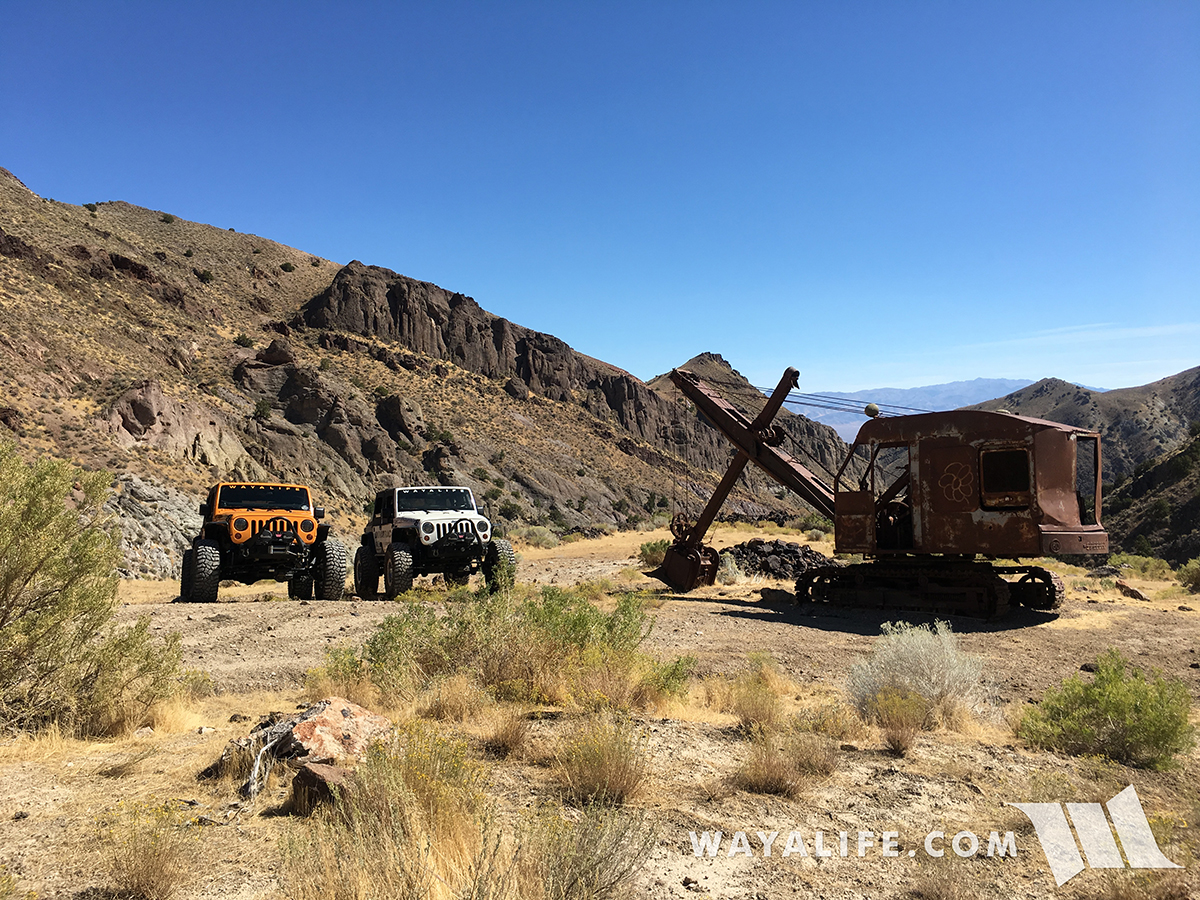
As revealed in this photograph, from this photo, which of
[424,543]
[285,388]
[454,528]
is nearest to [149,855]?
[424,543]

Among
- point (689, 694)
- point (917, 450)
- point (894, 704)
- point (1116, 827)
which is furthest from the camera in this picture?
point (917, 450)

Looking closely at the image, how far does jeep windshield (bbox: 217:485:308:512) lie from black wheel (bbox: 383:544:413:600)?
248cm

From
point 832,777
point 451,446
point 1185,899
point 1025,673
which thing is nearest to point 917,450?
point 1025,673

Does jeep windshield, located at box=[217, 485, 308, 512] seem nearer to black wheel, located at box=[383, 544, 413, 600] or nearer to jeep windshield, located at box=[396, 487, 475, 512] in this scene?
jeep windshield, located at box=[396, 487, 475, 512]

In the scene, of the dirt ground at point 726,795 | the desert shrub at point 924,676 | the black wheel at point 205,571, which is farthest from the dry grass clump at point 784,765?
the black wheel at point 205,571

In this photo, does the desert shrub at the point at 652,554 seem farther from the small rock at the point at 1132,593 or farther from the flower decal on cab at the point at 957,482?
the small rock at the point at 1132,593

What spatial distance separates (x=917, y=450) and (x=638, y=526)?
3401 cm

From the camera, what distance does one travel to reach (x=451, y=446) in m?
55.3

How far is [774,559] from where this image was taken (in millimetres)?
21547

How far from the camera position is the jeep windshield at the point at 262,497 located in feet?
49.3

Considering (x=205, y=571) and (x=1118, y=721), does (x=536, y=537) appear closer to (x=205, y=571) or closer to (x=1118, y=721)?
(x=205, y=571)

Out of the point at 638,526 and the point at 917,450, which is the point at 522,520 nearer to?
the point at 638,526

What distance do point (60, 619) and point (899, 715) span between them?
6.95 metres

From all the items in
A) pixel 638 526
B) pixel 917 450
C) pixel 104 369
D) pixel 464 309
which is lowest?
pixel 638 526
